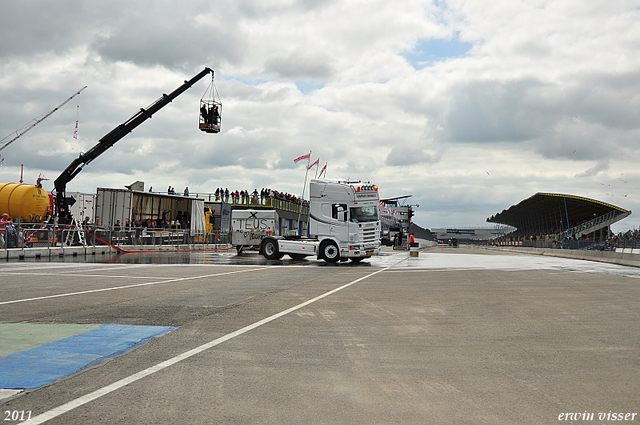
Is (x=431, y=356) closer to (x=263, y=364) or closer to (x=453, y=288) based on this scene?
(x=263, y=364)

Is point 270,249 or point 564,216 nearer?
point 270,249

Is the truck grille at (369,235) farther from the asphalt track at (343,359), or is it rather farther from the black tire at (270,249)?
the asphalt track at (343,359)

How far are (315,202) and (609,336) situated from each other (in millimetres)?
18382

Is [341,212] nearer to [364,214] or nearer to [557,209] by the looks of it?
[364,214]

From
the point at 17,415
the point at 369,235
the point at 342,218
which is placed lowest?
the point at 17,415

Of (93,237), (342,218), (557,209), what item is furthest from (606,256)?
(557,209)

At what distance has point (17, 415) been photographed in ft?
13.0

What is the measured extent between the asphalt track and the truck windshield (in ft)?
42.1

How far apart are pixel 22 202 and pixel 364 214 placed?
2045 centimetres

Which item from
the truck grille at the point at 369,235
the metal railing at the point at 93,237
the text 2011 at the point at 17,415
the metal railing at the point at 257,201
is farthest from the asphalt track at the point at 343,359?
the metal railing at the point at 257,201

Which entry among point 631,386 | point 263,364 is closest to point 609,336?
point 631,386

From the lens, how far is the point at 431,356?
6020 millimetres

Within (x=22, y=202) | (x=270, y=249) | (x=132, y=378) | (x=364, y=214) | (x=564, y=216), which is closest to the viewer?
(x=132, y=378)

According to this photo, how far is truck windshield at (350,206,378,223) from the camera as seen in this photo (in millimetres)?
24734
